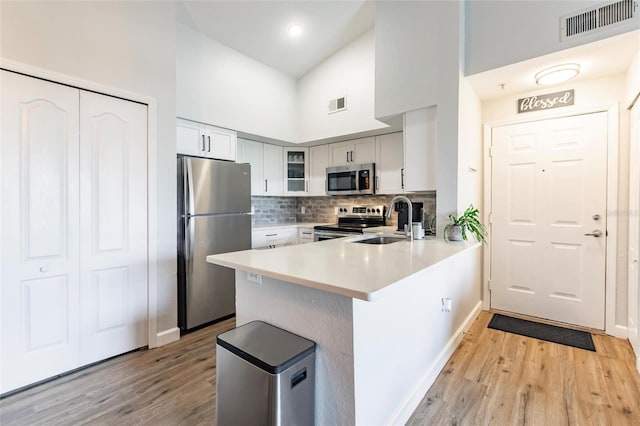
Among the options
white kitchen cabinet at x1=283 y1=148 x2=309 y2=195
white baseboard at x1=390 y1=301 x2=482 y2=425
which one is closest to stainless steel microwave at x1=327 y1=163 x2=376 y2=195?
white kitchen cabinet at x1=283 y1=148 x2=309 y2=195

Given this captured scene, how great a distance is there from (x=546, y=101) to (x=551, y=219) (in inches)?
46.5

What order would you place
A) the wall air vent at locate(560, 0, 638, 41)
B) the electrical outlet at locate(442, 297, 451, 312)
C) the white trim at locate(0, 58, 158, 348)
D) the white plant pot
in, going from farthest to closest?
the white trim at locate(0, 58, 158, 348)
the white plant pot
the electrical outlet at locate(442, 297, 451, 312)
the wall air vent at locate(560, 0, 638, 41)

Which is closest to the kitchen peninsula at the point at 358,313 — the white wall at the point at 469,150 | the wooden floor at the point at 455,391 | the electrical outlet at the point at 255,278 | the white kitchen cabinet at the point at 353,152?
the electrical outlet at the point at 255,278

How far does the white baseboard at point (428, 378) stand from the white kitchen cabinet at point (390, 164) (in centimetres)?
171

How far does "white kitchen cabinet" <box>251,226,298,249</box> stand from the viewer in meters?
3.70

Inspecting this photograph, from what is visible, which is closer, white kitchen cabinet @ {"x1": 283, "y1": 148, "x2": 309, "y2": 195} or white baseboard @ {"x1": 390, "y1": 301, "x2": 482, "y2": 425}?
white baseboard @ {"x1": 390, "y1": 301, "x2": 482, "y2": 425}

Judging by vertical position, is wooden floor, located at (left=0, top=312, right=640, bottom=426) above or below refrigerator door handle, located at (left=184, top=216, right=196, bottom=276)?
below

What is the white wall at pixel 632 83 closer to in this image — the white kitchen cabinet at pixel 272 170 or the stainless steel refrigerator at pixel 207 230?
the stainless steel refrigerator at pixel 207 230

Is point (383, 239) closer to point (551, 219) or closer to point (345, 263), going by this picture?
point (345, 263)

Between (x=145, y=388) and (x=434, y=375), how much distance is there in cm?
193

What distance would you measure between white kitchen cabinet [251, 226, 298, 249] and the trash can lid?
7.27 ft

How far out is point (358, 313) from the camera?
4.10 ft

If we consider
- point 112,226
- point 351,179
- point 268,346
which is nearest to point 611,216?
point 351,179

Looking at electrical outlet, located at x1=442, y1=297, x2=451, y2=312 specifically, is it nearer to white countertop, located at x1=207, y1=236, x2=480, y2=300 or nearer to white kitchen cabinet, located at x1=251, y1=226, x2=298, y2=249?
white countertop, located at x1=207, y1=236, x2=480, y2=300
